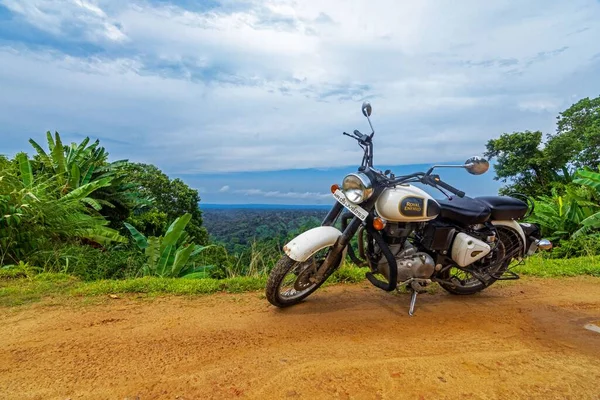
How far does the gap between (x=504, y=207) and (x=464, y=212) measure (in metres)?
0.54

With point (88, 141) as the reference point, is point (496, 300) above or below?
below

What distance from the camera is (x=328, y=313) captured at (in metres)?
3.46

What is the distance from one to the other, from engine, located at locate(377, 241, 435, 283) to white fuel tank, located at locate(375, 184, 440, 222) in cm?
35

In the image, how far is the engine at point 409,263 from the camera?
347cm

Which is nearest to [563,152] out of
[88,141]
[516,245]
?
[516,245]

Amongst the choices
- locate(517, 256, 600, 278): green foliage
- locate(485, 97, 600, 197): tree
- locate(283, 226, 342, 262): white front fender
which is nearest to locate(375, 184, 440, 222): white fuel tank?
locate(283, 226, 342, 262): white front fender

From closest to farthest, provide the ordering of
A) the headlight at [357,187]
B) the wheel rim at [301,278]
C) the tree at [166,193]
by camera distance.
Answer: the headlight at [357,187] < the wheel rim at [301,278] < the tree at [166,193]

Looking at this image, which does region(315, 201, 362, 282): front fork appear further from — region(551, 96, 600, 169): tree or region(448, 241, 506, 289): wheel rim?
region(551, 96, 600, 169): tree

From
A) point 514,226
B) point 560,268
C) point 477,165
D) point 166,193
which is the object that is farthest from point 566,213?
point 166,193

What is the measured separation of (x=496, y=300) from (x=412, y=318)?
3.90ft

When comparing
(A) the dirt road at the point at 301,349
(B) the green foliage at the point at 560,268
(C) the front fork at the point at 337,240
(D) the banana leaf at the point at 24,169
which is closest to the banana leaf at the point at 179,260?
(A) the dirt road at the point at 301,349

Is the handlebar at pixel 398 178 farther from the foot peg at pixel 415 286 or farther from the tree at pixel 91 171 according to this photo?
the tree at pixel 91 171

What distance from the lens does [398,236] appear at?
347 centimetres

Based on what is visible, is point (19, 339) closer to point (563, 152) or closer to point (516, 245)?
point (516, 245)
